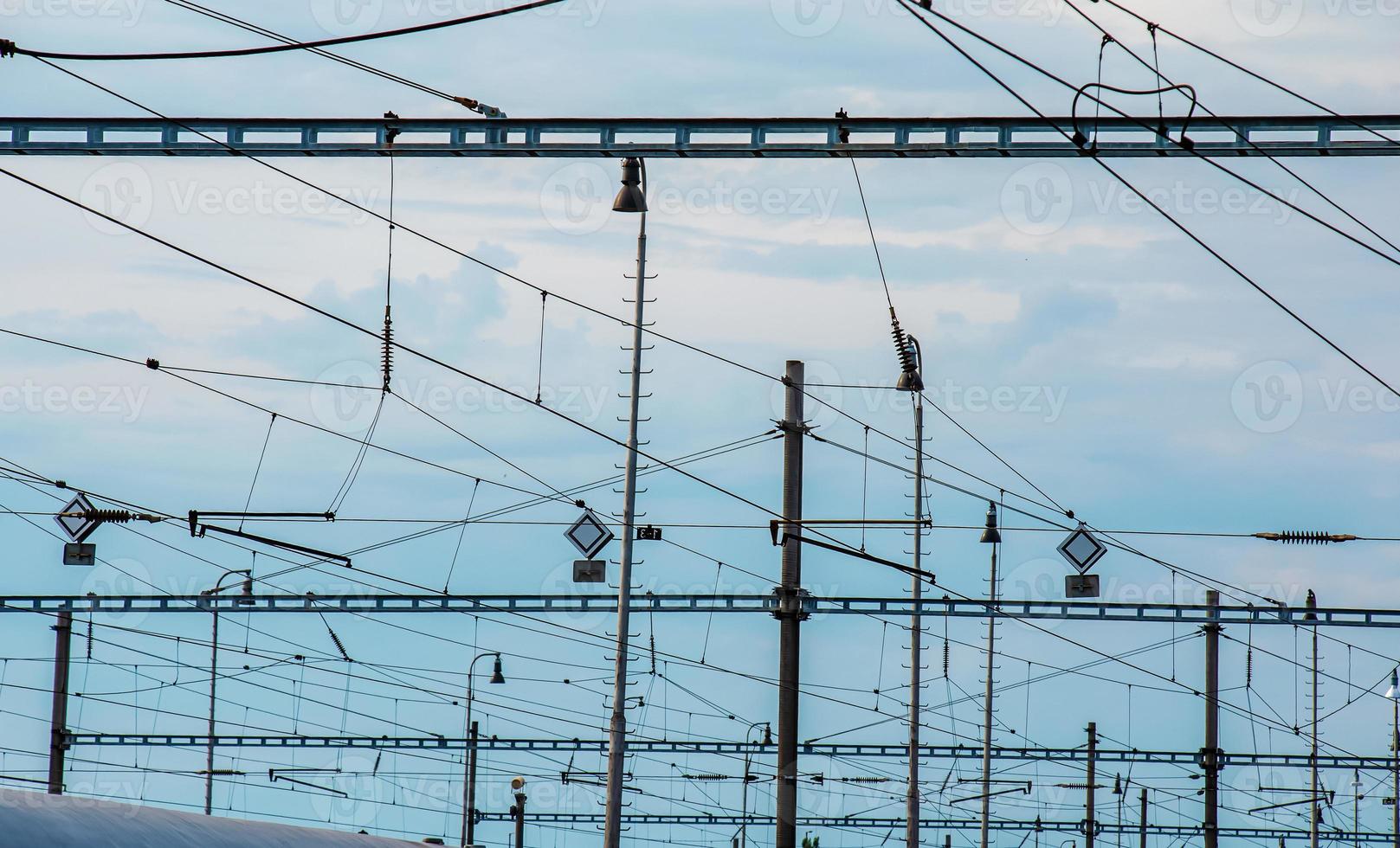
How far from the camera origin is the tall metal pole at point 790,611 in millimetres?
25703

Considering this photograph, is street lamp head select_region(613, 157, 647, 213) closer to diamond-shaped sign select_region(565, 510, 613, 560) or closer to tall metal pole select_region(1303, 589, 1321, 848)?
diamond-shaped sign select_region(565, 510, 613, 560)

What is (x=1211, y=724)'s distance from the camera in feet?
138

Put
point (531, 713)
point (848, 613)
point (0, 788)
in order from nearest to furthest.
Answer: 1. point (0, 788)
2. point (848, 613)
3. point (531, 713)

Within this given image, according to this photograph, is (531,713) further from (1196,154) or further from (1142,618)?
(1196,154)

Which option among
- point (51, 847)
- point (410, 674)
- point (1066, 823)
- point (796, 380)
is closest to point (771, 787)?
point (1066, 823)

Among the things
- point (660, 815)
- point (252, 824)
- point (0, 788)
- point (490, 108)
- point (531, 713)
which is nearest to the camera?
point (0, 788)

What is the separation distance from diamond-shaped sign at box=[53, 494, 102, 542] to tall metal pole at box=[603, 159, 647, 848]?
9.95 metres

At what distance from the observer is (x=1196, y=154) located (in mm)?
16125

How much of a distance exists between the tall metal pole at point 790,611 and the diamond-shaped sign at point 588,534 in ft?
14.5

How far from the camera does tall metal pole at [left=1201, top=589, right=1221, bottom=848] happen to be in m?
42.0

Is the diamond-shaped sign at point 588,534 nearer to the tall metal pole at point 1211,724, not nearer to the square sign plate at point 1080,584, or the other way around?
the square sign plate at point 1080,584

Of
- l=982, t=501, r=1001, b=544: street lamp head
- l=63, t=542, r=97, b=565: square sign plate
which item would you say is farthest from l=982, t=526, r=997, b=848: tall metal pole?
l=63, t=542, r=97, b=565: square sign plate

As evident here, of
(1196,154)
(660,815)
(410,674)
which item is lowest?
(660,815)

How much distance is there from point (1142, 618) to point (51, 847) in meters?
25.2
